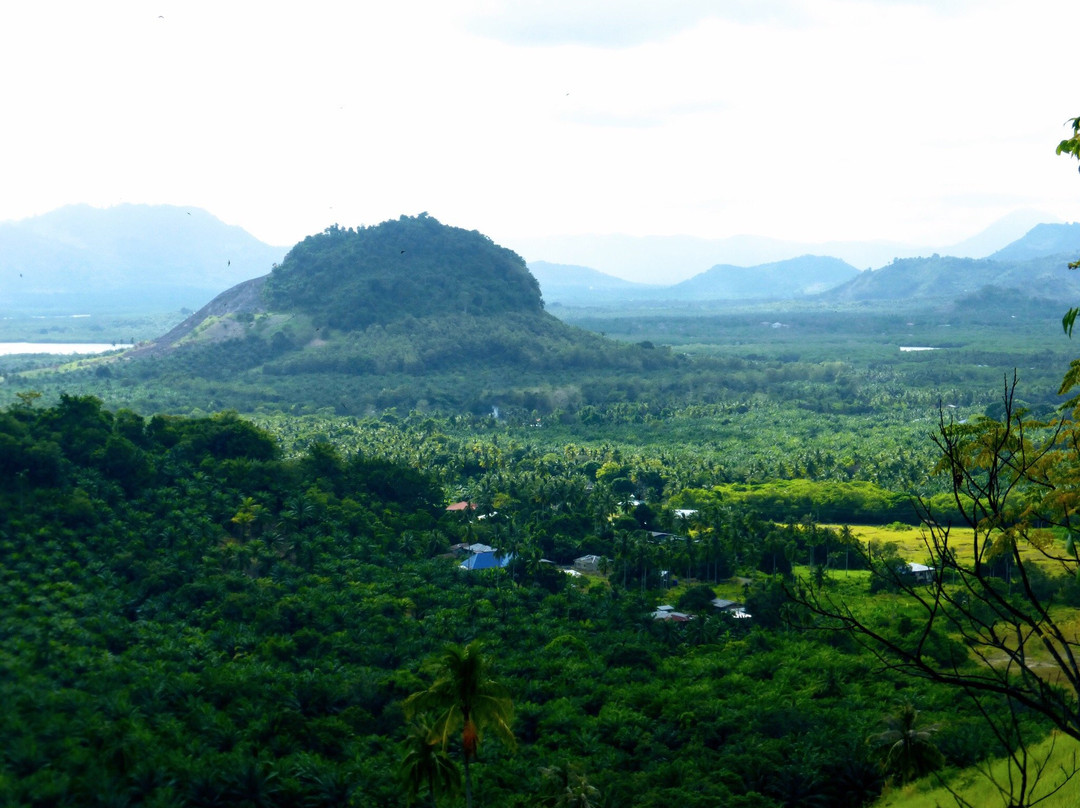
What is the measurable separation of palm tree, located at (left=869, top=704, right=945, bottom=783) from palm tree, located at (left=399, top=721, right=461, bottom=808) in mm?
11139

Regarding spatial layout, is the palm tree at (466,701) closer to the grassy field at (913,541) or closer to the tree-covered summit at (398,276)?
the grassy field at (913,541)

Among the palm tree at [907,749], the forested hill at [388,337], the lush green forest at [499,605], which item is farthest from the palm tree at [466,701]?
the forested hill at [388,337]

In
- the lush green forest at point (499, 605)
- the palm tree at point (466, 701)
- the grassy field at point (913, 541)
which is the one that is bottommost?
the grassy field at point (913, 541)

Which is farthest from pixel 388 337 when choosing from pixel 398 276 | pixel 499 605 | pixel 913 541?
pixel 499 605

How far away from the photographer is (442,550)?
51.5m

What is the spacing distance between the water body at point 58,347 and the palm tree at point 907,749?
580ft

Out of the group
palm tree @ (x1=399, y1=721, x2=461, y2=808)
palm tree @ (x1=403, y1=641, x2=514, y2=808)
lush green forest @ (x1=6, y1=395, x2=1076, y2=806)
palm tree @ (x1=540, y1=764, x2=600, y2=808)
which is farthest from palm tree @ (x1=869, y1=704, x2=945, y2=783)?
palm tree @ (x1=399, y1=721, x2=461, y2=808)

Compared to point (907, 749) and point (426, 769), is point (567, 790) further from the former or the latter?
point (907, 749)

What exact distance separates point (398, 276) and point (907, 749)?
13422 cm

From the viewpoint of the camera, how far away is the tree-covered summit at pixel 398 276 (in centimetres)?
14775

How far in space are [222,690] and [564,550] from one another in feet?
84.4

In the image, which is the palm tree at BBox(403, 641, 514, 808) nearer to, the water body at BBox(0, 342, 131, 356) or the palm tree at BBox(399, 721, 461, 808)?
the palm tree at BBox(399, 721, 461, 808)

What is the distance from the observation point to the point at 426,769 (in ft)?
77.3

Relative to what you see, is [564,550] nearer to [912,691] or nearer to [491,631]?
[491,631]
